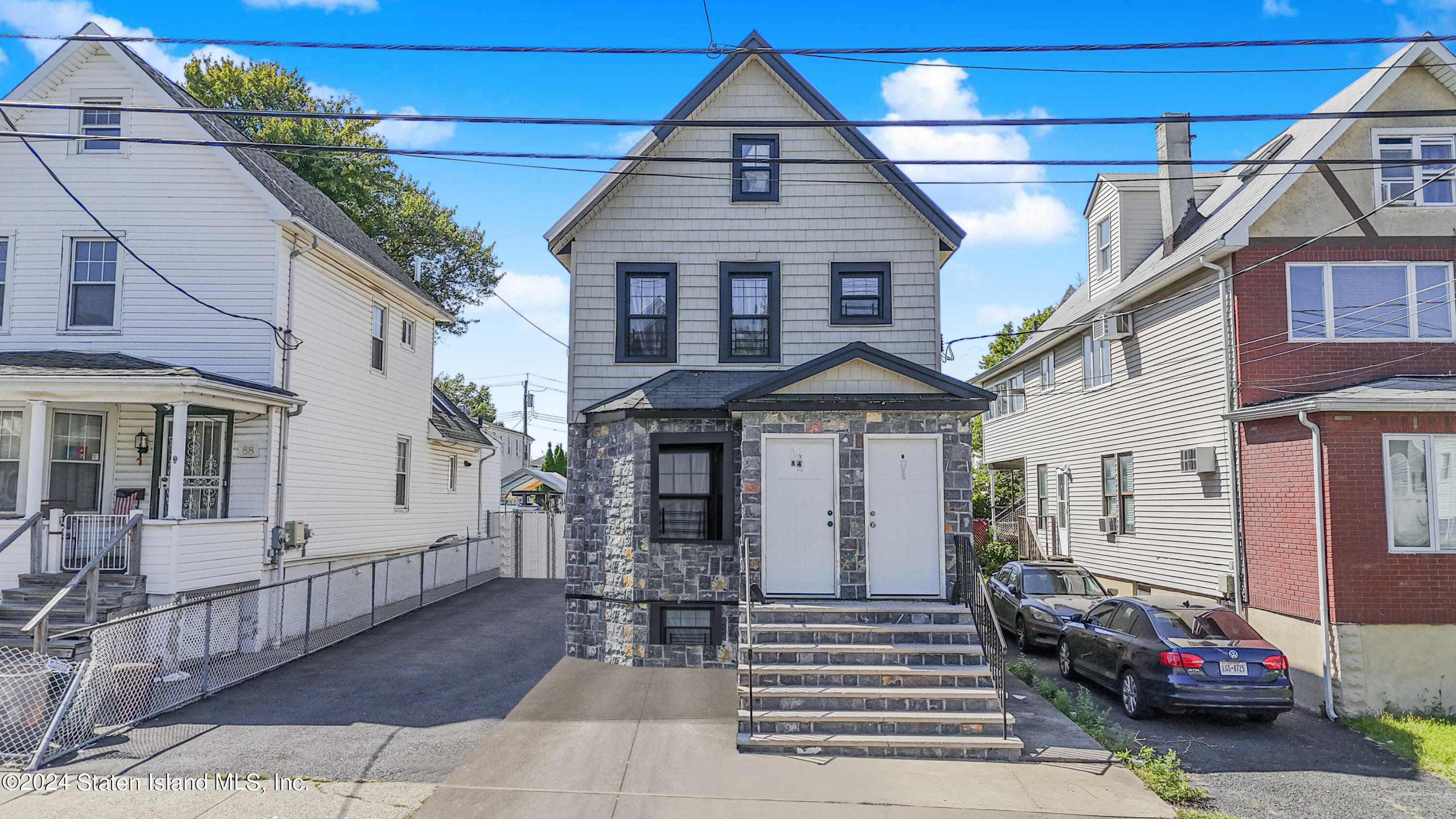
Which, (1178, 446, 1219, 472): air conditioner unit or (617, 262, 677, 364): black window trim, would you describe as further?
(1178, 446, 1219, 472): air conditioner unit

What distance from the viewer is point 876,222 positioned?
14.0 metres

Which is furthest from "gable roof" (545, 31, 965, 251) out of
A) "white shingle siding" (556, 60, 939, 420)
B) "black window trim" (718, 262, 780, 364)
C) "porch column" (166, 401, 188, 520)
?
"porch column" (166, 401, 188, 520)

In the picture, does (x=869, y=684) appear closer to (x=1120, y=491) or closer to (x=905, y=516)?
(x=905, y=516)

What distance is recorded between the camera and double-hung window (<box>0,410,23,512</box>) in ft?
44.0

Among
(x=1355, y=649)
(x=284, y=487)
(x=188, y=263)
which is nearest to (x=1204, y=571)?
(x=1355, y=649)

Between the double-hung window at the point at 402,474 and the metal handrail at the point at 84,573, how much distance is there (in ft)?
23.9

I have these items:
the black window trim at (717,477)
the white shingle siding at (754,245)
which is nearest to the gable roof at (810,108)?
the white shingle siding at (754,245)

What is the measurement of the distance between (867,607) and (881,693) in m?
1.48

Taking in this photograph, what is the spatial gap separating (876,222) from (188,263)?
11402 millimetres

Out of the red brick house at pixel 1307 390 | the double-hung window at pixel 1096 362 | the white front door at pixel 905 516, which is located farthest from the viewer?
the double-hung window at pixel 1096 362

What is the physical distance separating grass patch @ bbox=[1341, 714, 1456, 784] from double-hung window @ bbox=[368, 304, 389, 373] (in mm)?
17628

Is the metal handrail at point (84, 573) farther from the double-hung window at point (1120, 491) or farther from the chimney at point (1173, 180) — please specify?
the chimney at point (1173, 180)

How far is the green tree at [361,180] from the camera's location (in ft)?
88.1

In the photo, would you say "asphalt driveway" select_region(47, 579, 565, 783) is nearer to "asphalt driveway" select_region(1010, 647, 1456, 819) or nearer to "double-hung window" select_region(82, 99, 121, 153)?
"asphalt driveway" select_region(1010, 647, 1456, 819)
